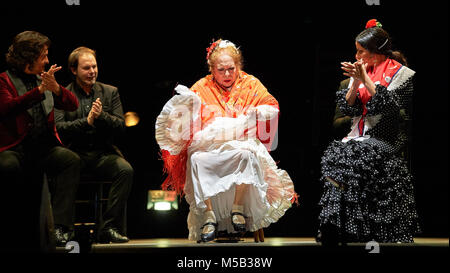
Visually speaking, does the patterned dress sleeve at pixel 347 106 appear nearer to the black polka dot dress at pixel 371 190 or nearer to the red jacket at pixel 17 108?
the black polka dot dress at pixel 371 190

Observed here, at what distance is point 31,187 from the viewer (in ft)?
8.77

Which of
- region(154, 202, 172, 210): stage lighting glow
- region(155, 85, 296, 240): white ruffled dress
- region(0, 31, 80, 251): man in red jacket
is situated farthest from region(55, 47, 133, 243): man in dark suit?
region(154, 202, 172, 210): stage lighting glow

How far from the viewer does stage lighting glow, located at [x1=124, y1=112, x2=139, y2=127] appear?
5.53 meters

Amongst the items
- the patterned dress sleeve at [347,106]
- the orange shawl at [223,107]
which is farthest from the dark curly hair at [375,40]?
the orange shawl at [223,107]

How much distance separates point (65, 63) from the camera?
5.14 metres

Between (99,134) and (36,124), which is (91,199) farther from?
(36,124)

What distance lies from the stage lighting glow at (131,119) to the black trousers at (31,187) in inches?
56.8

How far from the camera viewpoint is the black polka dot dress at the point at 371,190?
11.8 feet

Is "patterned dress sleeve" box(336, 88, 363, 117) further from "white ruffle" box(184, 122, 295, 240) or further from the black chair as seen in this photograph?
the black chair

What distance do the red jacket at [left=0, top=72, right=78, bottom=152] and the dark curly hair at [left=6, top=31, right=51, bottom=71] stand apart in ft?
0.36
